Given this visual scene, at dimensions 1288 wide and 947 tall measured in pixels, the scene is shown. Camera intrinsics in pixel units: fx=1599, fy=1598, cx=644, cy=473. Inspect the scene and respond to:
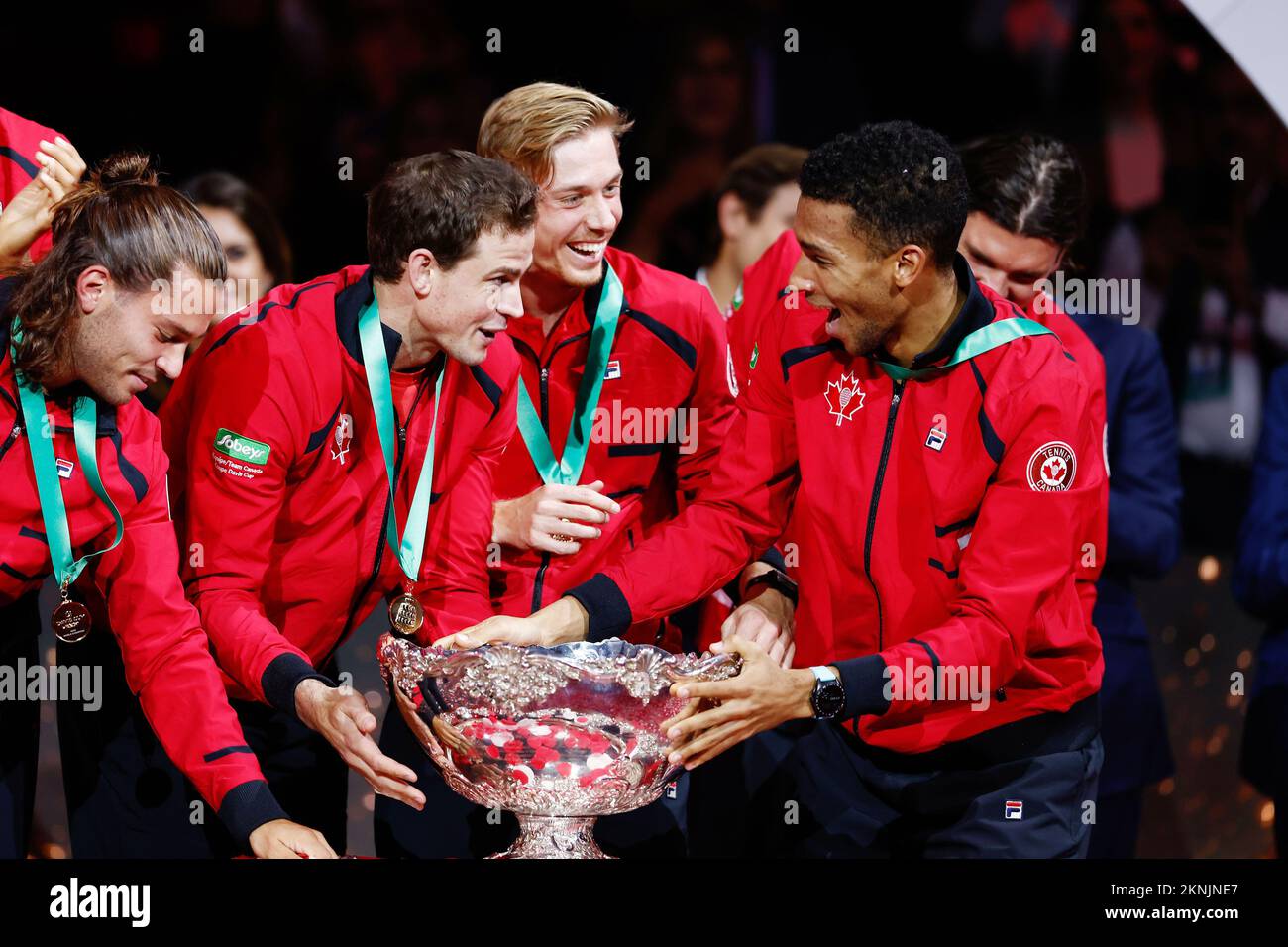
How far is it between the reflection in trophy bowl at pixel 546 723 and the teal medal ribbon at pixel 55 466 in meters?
0.55

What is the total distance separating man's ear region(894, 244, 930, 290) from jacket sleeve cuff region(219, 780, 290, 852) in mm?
1293

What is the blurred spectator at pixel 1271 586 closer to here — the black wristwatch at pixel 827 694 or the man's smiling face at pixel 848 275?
the man's smiling face at pixel 848 275

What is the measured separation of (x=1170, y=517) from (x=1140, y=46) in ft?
6.35

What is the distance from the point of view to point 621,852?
120 inches

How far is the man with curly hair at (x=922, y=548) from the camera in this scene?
255 centimetres

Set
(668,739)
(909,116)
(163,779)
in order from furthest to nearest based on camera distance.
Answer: (909,116), (163,779), (668,739)

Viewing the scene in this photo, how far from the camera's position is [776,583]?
2.97m

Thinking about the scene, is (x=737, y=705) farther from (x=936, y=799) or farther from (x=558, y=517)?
(x=558, y=517)

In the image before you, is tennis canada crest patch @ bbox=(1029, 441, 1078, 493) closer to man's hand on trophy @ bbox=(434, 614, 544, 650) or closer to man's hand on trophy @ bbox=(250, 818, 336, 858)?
man's hand on trophy @ bbox=(434, 614, 544, 650)

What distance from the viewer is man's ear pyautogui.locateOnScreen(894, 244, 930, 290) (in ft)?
8.58

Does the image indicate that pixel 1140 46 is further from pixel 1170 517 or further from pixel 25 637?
pixel 25 637

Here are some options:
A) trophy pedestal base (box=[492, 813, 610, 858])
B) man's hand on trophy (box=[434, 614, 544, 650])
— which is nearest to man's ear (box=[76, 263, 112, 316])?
man's hand on trophy (box=[434, 614, 544, 650])

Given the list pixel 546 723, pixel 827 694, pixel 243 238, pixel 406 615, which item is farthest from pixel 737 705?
pixel 243 238
